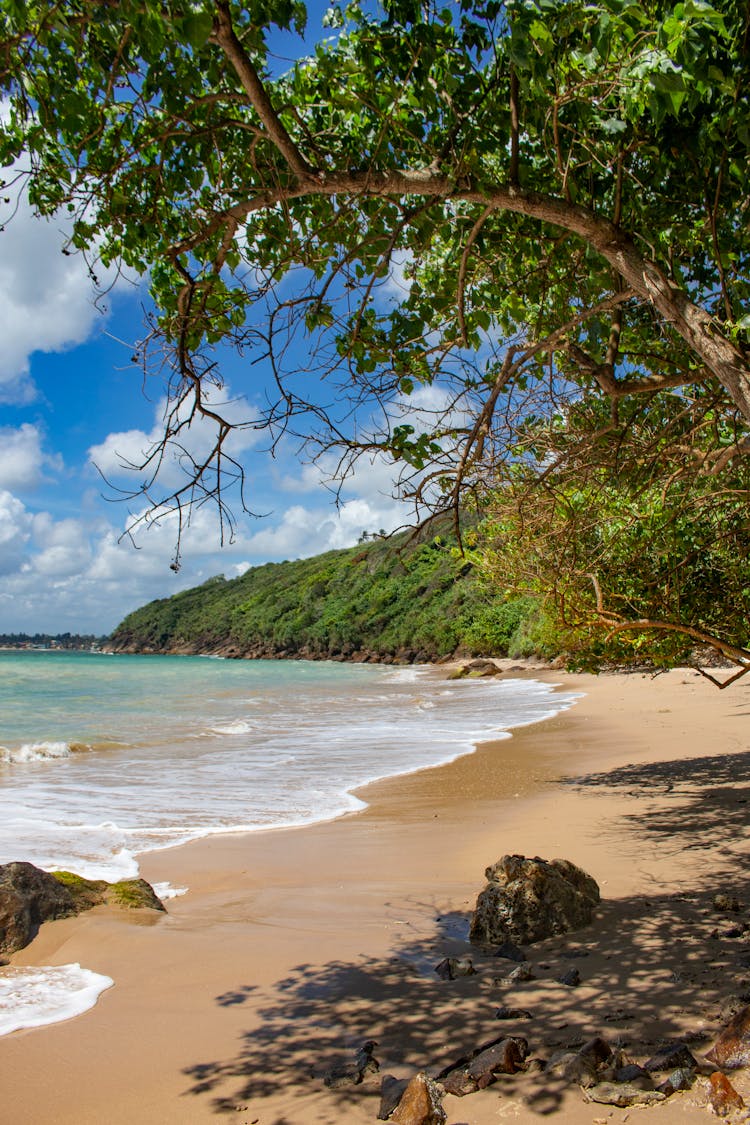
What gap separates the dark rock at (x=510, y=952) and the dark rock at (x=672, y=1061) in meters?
1.46

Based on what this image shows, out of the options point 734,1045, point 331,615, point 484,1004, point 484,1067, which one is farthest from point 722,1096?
point 331,615

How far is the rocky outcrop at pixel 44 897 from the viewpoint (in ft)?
16.2

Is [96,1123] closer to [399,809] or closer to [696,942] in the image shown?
[696,942]

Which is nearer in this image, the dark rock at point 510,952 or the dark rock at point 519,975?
the dark rock at point 519,975

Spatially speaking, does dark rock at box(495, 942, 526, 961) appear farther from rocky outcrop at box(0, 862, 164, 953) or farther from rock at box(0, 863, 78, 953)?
rock at box(0, 863, 78, 953)

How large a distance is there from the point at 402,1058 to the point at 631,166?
17.4 feet

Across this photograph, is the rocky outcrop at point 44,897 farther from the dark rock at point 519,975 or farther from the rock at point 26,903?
the dark rock at point 519,975

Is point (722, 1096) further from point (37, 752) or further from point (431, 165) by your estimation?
point (37, 752)

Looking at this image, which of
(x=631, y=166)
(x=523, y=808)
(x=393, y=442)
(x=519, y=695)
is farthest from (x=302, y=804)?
(x=519, y=695)

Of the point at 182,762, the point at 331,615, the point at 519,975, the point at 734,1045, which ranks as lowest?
the point at 182,762

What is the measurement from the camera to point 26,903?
16.6 feet

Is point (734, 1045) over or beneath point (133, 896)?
over

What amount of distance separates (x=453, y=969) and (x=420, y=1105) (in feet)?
4.80

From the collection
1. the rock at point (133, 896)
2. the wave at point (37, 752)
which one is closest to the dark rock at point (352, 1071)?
the rock at point (133, 896)
